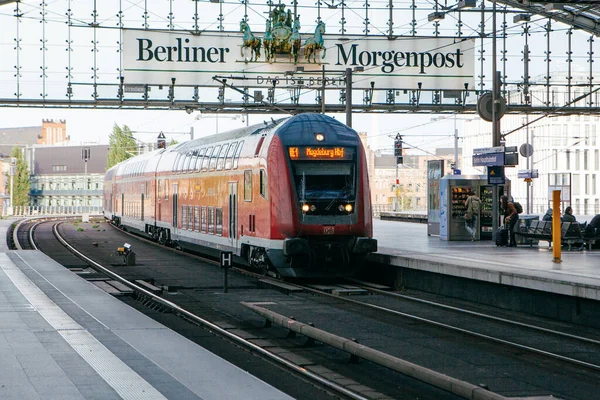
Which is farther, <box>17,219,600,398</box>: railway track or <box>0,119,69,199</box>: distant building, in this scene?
<box>0,119,69,199</box>: distant building

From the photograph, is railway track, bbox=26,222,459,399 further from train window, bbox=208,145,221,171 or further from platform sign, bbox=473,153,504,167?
platform sign, bbox=473,153,504,167

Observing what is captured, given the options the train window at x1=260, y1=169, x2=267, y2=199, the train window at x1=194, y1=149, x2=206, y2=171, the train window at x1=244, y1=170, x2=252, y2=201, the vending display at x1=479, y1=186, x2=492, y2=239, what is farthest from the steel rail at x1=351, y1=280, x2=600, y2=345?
the vending display at x1=479, y1=186, x2=492, y2=239

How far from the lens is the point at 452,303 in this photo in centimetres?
1989

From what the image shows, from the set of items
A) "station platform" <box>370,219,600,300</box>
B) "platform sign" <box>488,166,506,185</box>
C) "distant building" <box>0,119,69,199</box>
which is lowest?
"station platform" <box>370,219,600,300</box>

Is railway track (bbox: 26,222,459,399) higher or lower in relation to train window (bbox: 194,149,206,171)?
lower

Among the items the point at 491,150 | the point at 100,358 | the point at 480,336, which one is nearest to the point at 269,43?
the point at 491,150

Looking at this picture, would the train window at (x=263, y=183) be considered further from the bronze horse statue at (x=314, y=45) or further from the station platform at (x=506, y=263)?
the bronze horse statue at (x=314, y=45)

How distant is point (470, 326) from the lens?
53.3ft

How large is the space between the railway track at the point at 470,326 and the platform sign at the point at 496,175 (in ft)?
21.1

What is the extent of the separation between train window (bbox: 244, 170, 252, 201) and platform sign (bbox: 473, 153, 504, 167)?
6893 millimetres

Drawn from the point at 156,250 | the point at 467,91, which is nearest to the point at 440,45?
the point at 467,91

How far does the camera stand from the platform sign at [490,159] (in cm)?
2622

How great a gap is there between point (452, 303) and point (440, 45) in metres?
24.3

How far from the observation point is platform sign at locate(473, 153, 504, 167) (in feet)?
86.0
